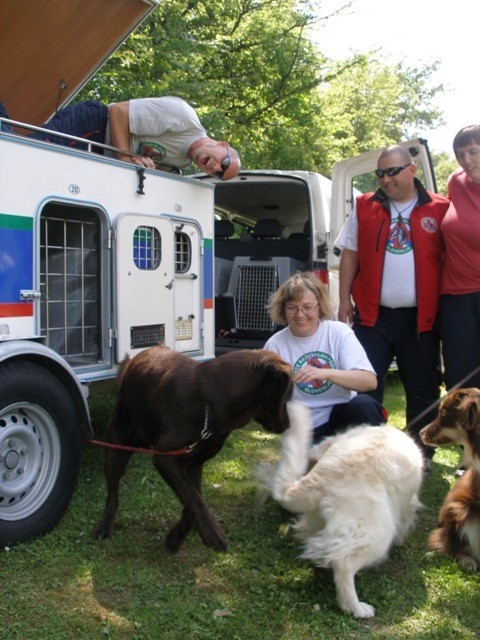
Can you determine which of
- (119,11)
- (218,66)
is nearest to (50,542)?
(119,11)

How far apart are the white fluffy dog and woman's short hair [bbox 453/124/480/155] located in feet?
6.33

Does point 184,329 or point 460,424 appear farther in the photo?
point 184,329

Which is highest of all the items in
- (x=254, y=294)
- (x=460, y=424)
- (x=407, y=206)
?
(x=407, y=206)

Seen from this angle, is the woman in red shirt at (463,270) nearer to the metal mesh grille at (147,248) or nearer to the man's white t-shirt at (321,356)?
the man's white t-shirt at (321,356)

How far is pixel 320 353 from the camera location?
142 inches

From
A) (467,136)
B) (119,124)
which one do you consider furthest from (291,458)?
(119,124)

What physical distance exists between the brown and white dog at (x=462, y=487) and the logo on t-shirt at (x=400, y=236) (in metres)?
1.29

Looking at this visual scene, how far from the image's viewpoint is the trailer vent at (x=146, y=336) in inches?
157

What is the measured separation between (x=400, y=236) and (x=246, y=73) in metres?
8.65

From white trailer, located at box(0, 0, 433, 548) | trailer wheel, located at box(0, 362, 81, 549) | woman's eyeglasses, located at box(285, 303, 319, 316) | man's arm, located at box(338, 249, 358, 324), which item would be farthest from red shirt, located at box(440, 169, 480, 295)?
trailer wheel, located at box(0, 362, 81, 549)

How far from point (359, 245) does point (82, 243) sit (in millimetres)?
1868

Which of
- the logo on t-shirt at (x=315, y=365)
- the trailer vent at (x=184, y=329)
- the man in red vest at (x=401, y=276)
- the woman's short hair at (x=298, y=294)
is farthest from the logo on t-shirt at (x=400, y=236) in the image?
the trailer vent at (x=184, y=329)

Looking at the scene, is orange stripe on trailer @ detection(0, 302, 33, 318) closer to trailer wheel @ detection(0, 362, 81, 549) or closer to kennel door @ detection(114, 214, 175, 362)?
trailer wheel @ detection(0, 362, 81, 549)

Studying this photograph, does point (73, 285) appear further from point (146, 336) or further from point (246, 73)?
point (246, 73)
